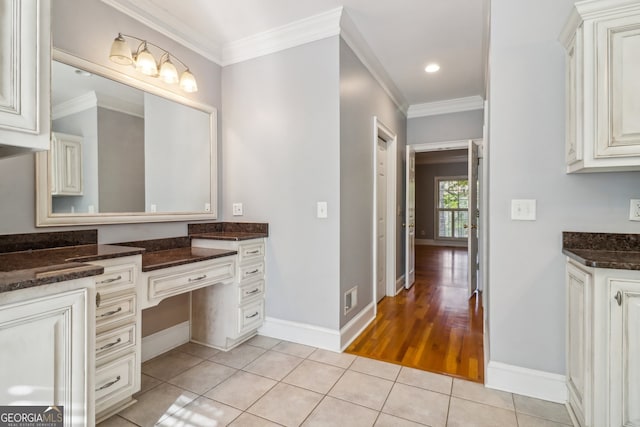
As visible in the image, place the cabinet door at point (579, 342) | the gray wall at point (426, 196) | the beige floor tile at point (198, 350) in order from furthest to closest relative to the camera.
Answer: the gray wall at point (426, 196) < the beige floor tile at point (198, 350) < the cabinet door at point (579, 342)

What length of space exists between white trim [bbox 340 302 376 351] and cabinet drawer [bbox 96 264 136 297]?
5.24 ft

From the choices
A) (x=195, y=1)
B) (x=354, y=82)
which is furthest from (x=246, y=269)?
(x=195, y=1)

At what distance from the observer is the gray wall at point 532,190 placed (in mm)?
1790

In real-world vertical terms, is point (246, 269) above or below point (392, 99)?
below

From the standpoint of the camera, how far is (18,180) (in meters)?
1.68

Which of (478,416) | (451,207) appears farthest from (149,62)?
(451,207)

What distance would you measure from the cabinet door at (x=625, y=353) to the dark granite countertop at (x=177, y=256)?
229 cm

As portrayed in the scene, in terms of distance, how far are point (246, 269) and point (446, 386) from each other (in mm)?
1689

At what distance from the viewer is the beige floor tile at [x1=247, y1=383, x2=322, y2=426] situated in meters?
1.68

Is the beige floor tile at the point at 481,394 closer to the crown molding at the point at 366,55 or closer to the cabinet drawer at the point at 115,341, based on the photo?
the cabinet drawer at the point at 115,341

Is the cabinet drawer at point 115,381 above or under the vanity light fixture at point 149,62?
under

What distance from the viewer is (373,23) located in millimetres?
2557

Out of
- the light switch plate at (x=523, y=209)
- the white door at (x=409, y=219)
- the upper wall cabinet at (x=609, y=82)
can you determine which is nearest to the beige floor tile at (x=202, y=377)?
the light switch plate at (x=523, y=209)

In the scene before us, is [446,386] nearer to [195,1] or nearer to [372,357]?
[372,357]
